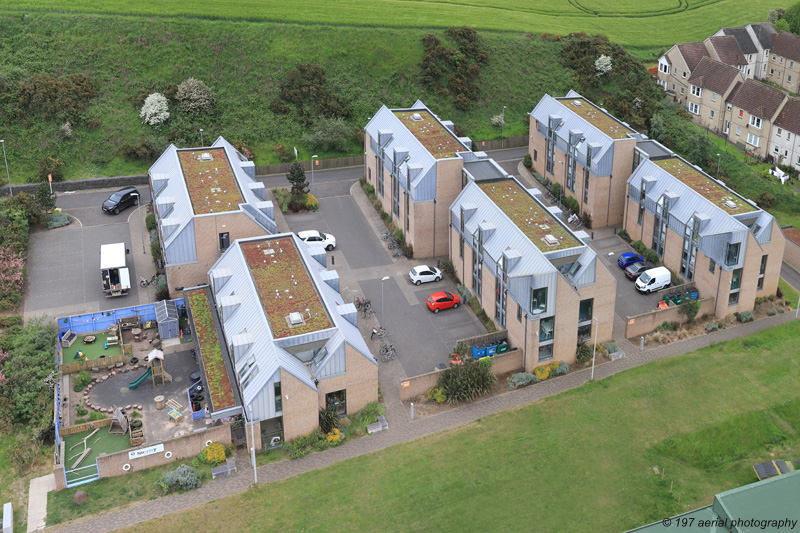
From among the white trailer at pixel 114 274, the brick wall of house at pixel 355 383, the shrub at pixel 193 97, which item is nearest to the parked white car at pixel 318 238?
the white trailer at pixel 114 274

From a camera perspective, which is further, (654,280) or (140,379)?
(654,280)

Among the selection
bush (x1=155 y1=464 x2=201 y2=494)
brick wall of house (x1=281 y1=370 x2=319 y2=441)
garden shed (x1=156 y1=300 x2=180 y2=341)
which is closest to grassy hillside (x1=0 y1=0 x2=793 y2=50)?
garden shed (x1=156 y1=300 x2=180 y2=341)

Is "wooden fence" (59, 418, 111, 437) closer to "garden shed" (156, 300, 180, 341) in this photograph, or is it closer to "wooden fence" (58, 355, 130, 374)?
"wooden fence" (58, 355, 130, 374)

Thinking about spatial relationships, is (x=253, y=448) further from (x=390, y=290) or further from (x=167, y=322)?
(x=390, y=290)

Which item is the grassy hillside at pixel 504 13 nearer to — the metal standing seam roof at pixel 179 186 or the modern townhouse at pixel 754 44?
the modern townhouse at pixel 754 44

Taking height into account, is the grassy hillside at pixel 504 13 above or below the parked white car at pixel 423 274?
above

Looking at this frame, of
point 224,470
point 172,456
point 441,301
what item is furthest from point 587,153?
point 172,456
